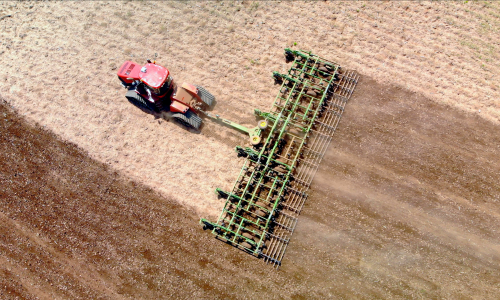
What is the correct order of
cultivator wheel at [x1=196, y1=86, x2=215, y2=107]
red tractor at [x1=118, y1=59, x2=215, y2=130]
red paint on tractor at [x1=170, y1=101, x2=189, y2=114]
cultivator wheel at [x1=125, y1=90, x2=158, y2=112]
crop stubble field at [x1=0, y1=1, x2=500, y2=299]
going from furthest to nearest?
1. cultivator wheel at [x1=196, y1=86, x2=215, y2=107]
2. cultivator wheel at [x1=125, y1=90, x2=158, y2=112]
3. red paint on tractor at [x1=170, y1=101, x2=189, y2=114]
4. crop stubble field at [x1=0, y1=1, x2=500, y2=299]
5. red tractor at [x1=118, y1=59, x2=215, y2=130]

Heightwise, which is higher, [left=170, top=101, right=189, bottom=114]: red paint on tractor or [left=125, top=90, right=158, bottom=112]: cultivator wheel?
[left=170, top=101, right=189, bottom=114]: red paint on tractor

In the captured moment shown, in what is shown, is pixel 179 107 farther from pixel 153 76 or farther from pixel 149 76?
pixel 149 76

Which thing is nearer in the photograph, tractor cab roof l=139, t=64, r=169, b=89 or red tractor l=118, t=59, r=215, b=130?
tractor cab roof l=139, t=64, r=169, b=89

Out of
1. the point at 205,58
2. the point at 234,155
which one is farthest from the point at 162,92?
the point at 234,155

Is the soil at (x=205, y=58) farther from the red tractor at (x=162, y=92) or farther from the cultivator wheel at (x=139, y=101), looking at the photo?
the red tractor at (x=162, y=92)

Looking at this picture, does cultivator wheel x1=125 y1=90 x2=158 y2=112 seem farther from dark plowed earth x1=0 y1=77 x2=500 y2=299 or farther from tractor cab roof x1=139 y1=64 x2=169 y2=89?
dark plowed earth x1=0 y1=77 x2=500 y2=299

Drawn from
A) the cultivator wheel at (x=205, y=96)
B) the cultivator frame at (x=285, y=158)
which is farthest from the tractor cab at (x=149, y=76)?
the cultivator frame at (x=285, y=158)

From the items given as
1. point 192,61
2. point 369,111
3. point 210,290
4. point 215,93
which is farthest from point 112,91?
point 369,111

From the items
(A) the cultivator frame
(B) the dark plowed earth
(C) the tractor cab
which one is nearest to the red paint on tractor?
(C) the tractor cab
